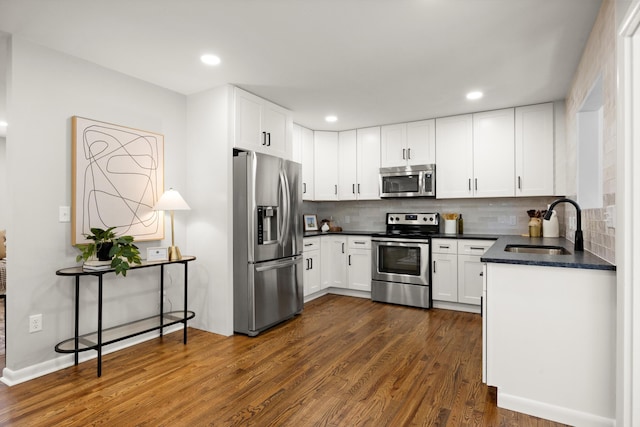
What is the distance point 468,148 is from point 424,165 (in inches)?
21.9

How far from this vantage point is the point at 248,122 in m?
3.60

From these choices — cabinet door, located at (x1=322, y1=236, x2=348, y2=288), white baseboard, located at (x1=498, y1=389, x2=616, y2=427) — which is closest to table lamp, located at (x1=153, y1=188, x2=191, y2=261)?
cabinet door, located at (x1=322, y1=236, x2=348, y2=288)

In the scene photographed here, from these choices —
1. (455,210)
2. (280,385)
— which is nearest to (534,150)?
(455,210)

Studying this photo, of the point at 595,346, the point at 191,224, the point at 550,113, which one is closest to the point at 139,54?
the point at 191,224

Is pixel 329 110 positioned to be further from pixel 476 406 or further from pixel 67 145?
pixel 476 406

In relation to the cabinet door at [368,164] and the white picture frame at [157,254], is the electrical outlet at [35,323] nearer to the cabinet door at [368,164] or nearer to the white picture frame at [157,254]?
the white picture frame at [157,254]

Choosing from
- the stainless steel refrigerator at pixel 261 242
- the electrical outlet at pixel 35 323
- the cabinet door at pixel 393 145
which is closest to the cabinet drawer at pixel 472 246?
the cabinet door at pixel 393 145

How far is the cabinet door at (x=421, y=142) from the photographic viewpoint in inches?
181

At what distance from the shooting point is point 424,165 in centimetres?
462

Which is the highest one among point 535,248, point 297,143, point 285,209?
point 297,143

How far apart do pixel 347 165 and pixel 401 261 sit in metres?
1.62

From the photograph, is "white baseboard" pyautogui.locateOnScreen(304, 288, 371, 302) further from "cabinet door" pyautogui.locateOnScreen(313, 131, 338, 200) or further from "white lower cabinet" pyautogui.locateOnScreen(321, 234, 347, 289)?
"cabinet door" pyautogui.locateOnScreen(313, 131, 338, 200)

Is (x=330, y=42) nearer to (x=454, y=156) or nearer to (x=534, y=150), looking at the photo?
(x=454, y=156)

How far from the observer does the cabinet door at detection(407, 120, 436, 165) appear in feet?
15.1
